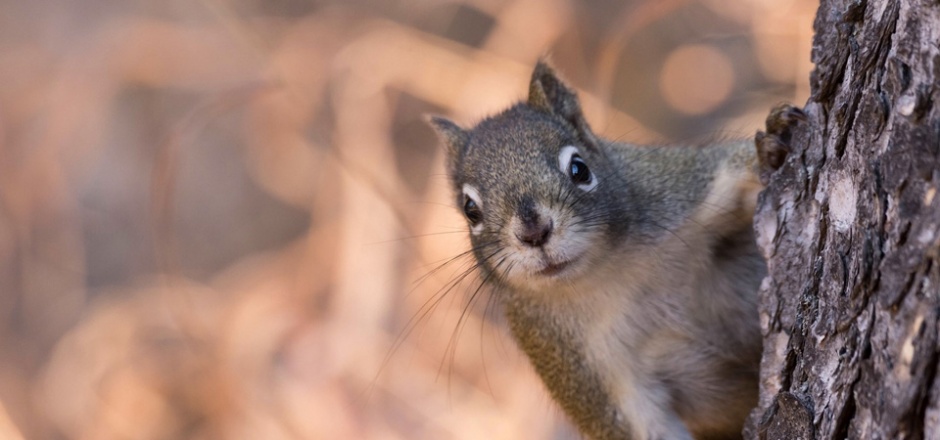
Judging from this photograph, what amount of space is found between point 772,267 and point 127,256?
13.1 ft

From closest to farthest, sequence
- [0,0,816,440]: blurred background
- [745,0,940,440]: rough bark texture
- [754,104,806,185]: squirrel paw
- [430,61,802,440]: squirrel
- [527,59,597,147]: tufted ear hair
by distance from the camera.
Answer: [745,0,940,440]: rough bark texture → [754,104,806,185]: squirrel paw → [430,61,802,440]: squirrel → [527,59,597,147]: tufted ear hair → [0,0,816,440]: blurred background

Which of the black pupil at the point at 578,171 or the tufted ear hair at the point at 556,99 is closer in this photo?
the black pupil at the point at 578,171

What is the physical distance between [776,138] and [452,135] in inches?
37.3

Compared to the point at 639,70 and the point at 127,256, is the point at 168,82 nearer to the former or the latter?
the point at 127,256

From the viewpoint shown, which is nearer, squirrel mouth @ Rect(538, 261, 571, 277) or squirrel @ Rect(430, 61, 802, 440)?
squirrel mouth @ Rect(538, 261, 571, 277)

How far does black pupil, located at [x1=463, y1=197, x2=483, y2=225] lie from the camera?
217 centimetres

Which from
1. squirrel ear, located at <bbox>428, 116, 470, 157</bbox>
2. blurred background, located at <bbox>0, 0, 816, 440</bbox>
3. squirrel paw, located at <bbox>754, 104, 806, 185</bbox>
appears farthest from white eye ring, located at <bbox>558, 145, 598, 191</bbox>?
blurred background, located at <bbox>0, 0, 816, 440</bbox>

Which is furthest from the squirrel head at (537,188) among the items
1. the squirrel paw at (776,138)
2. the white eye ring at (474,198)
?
the squirrel paw at (776,138)

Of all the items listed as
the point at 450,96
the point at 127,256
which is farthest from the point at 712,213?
the point at 127,256

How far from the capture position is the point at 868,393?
1.32 m

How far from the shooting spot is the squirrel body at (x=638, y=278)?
206 cm

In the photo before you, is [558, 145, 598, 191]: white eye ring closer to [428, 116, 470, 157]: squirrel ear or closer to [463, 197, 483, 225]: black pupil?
[463, 197, 483, 225]: black pupil

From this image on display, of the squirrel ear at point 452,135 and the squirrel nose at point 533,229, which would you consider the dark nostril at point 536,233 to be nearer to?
the squirrel nose at point 533,229

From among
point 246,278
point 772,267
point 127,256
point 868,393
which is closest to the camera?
point 868,393
